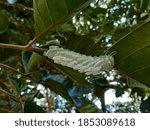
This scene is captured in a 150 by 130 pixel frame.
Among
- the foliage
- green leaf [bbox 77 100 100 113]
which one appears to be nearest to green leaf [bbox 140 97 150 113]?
the foliage

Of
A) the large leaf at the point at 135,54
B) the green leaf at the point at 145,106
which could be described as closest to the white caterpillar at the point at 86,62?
the large leaf at the point at 135,54

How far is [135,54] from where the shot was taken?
75cm

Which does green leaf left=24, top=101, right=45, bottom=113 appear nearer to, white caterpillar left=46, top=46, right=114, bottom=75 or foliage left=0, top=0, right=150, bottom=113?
foliage left=0, top=0, right=150, bottom=113

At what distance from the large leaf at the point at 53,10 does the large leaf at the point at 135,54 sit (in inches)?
4.5

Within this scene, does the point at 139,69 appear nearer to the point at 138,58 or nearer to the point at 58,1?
the point at 138,58

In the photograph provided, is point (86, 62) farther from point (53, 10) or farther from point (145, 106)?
point (145, 106)

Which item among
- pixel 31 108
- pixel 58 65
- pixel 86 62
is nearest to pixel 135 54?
pixel 86 62

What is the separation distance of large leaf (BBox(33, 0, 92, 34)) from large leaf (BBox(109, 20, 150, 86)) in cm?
11

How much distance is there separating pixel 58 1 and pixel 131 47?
7.0 inches

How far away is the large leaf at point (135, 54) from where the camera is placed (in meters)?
0.72

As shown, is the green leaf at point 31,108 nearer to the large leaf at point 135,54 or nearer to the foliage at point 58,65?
the foliage at point 58,65

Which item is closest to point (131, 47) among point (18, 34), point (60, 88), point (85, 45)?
point (85, 45)

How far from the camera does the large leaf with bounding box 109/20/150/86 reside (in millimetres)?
720

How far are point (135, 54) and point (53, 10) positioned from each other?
0.64ft
